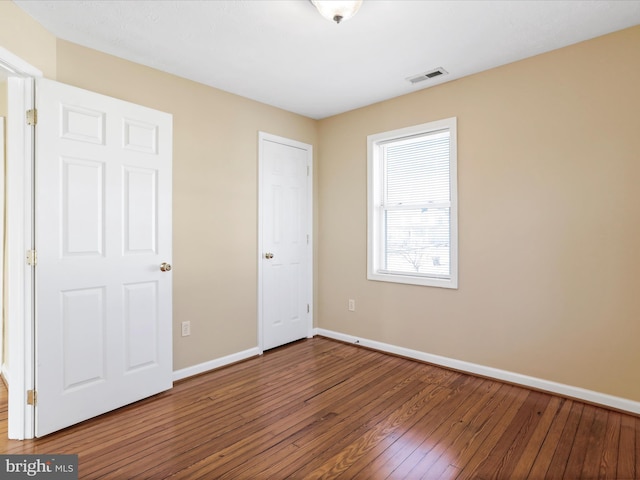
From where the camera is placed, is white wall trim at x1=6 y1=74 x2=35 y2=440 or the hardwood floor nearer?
the hardwood floor

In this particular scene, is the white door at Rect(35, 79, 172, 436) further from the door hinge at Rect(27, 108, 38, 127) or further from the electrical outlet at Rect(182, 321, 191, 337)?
the electrical outlet at Rect(182, 321, 191, 337)

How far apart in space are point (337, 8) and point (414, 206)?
1995 mm

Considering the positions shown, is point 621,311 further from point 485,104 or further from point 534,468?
point 485,104

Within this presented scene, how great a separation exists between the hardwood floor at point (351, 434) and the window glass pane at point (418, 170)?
1678 mm

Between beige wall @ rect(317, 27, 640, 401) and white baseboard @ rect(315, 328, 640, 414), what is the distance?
0.04 m

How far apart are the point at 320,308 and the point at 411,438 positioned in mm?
2242

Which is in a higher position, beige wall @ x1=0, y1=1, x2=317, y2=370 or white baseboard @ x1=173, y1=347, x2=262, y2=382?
beige wall @ x1=0, y1=1, x2=317, y2=370

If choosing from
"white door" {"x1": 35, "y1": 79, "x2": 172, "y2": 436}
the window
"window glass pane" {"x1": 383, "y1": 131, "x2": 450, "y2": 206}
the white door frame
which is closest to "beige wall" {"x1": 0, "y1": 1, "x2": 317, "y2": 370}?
"white door" {"x1": 35, "y1": 79, "x2": 172, "y2": 436}

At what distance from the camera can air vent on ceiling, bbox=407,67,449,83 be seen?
2.98 meters

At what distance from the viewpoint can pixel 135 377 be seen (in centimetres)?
258

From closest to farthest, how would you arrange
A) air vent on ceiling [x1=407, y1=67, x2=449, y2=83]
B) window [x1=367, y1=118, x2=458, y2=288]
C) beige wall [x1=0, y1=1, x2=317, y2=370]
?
beige wall [x1=0, y1=1, x2=317, y2=370]
air vent on ceiling [x1=407, y1=67, x2=449, y2=83]
window [x1=367, y1=118, x2=458, y2=288]

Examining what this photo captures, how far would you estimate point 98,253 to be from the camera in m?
2.40

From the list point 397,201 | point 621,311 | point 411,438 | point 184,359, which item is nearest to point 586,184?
point 621,311

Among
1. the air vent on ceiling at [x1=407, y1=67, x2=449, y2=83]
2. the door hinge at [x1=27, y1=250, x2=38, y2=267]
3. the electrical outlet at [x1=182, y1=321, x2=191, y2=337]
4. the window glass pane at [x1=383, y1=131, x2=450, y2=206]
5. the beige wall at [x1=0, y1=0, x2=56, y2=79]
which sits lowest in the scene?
the electrical outlet at [x1=182, y1=321, x2=191, y2=337]
